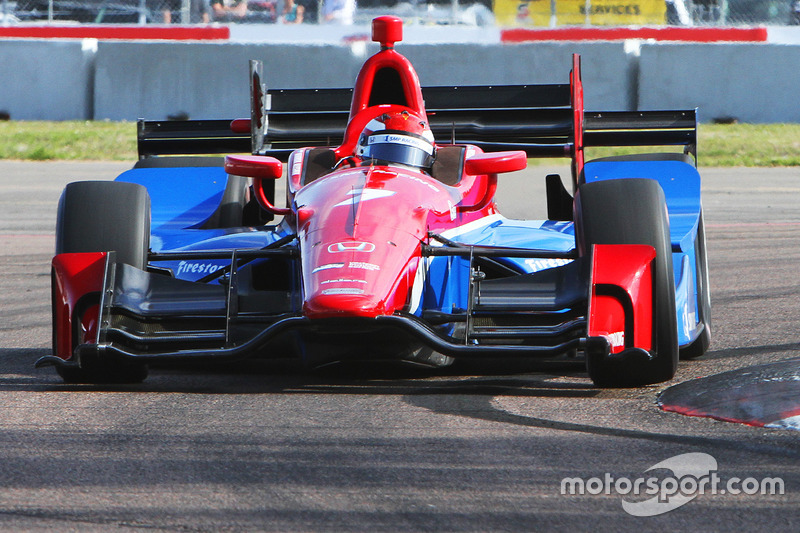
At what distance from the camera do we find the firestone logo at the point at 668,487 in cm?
347

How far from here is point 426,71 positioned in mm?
18984

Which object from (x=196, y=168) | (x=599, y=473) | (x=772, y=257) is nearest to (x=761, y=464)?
(x=599, y=473)

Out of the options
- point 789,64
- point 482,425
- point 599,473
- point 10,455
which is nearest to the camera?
point 599,473

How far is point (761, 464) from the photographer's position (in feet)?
12.5

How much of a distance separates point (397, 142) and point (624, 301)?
5.80ft

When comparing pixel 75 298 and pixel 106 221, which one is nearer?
pixel 75 298

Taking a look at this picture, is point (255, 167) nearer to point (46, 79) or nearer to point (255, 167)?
point (255, 167)

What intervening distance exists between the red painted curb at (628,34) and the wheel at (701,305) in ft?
48.5

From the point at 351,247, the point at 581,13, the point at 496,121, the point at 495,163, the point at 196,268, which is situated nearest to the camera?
the point at 351,247

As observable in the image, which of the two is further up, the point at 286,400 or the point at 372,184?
the point at 372,184

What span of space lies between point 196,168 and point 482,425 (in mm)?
3948

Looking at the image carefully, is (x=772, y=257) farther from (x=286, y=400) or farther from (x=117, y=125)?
(x=117, y=125)

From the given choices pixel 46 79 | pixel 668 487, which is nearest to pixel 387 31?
pixel 668 487

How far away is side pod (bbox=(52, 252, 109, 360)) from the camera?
16.6 ft
